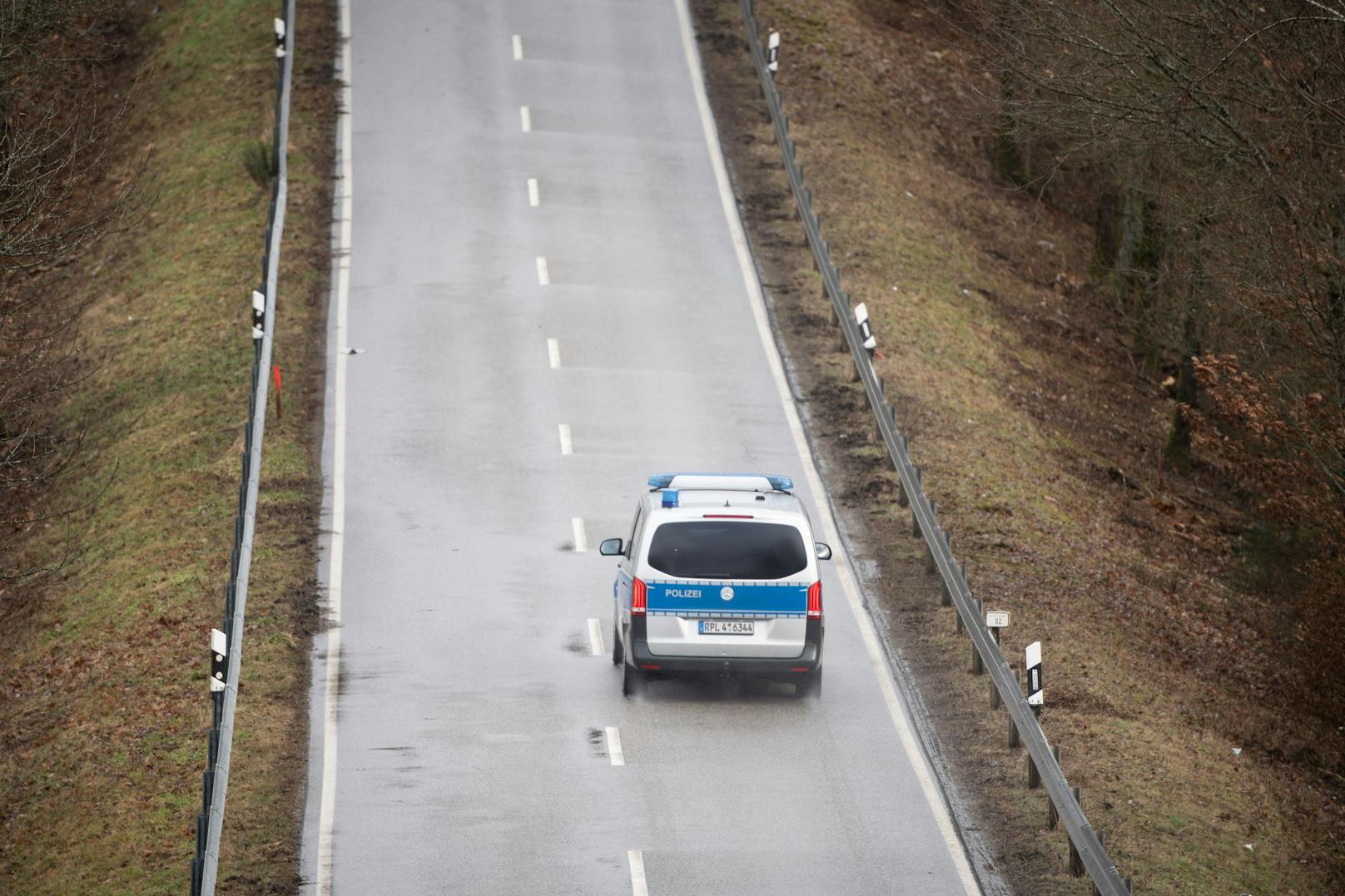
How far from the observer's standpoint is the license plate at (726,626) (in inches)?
650

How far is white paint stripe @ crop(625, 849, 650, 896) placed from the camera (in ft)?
44.9

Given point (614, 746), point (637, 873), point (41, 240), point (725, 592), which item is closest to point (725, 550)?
point (725, 592)

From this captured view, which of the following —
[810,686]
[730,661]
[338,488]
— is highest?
[730,661]

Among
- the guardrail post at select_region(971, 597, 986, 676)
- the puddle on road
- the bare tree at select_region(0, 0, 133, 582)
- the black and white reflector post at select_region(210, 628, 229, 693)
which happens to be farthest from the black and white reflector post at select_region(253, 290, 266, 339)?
the guardrail post at select_region(971, 597, 986, 676)

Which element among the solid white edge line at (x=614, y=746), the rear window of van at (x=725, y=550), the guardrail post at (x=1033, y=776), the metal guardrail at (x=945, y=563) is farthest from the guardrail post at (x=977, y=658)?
the solid white edge line at (x=614, y=746)

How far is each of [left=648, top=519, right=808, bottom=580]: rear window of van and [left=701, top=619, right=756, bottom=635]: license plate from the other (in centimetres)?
41

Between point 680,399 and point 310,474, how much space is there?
5380 millimetres

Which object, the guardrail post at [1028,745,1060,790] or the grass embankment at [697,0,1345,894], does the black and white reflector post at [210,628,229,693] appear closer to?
the grass embankment at [697,0,1345,894]

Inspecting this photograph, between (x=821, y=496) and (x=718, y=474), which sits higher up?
(x=718, y=474)

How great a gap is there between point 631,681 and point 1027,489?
889cm

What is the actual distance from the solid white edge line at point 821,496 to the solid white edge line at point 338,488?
16.6 feet

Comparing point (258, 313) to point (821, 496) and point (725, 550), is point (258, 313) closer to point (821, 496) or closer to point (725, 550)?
point (821, 496)

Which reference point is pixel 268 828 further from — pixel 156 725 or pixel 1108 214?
pixel 1108 214

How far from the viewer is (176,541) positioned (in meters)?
22.0
